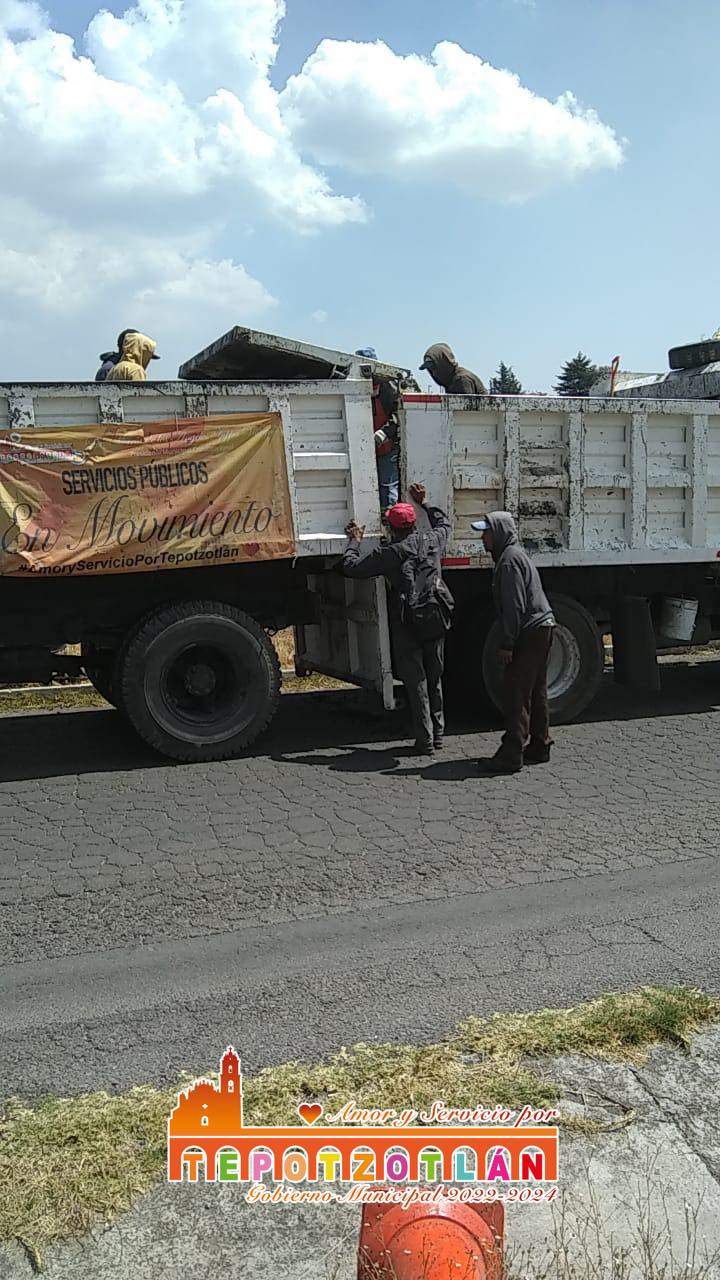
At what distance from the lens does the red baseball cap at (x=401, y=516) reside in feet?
25.3

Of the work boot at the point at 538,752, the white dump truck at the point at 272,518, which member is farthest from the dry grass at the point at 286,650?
the work boot at the point at 538,752

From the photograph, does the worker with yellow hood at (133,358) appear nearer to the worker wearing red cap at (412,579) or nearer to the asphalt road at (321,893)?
the worker wearing red cap at (412,579)

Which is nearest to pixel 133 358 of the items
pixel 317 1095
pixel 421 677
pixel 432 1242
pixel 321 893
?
pixel 421 677

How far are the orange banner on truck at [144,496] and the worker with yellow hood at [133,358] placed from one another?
2.55 ft

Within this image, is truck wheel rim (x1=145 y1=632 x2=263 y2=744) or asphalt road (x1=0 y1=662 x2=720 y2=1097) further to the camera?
truck wheel rim (x1=145 y1=632 x2=263 y2=744)

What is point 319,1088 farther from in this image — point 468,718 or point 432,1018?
point 468,718

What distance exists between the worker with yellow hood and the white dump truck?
354mm

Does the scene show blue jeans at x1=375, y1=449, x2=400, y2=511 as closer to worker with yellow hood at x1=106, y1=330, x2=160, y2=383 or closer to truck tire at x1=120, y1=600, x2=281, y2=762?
truck tire at x1=120, y1=600, x2=281, y2=762

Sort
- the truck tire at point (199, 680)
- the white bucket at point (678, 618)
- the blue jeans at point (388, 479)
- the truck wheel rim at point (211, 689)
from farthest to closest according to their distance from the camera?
the white bucket at point (678, 618) < the blue jeans at point (388, 479) < the truck wheel rim at point (211, 689) < the truck tire at point (199, 680)

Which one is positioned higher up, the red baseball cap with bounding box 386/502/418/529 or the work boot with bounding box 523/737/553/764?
the red baseball cap with bounding box 386/502/418/529

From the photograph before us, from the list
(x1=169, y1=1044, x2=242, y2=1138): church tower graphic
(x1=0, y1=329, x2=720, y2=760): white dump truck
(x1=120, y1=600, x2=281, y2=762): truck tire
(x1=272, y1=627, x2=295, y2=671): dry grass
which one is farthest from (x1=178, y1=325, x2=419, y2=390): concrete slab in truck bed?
(x1=169, y1=1044, x2=242, y2=1138): church tower graphic

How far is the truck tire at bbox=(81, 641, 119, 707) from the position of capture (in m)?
7.75

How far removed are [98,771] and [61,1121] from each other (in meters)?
4.46

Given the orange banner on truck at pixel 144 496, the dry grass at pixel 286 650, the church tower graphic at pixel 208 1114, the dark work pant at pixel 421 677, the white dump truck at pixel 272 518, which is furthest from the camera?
the dry grass at pixel 286 650
